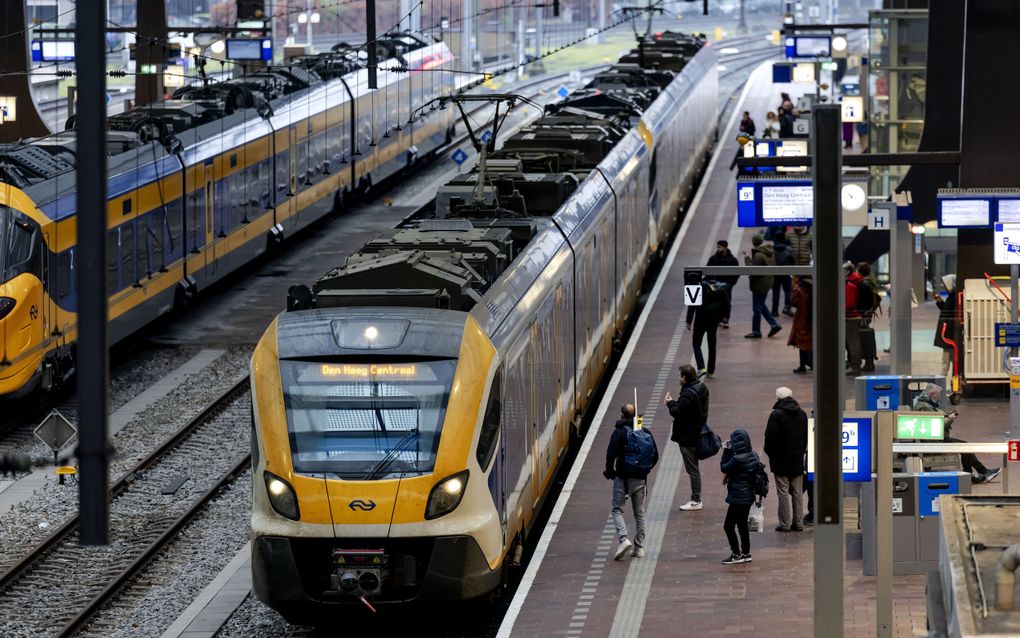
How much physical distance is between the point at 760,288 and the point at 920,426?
13.8 metres

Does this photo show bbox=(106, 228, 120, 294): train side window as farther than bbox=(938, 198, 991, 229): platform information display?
Yes

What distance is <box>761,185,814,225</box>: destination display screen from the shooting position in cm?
2172

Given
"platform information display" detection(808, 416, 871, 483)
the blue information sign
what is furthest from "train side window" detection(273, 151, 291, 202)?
"platform information display" detection(808, 416, 871, 483)

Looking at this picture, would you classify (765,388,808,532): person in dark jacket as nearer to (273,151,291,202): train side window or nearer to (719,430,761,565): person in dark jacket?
(719,430,761,565): person in dark jacket

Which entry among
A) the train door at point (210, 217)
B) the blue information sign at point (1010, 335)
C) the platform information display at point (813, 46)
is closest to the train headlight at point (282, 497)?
the blue information sign at point (1010, 335)

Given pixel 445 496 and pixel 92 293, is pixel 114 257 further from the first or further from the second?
pixel 92 293

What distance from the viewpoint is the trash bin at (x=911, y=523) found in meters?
16.9

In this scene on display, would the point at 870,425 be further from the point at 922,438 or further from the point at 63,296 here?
the point at 63,296

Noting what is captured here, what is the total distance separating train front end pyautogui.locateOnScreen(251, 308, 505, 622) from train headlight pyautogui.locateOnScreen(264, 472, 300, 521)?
0.01m

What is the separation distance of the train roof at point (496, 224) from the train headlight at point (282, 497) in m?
1.87

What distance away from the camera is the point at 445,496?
15484 millimetres

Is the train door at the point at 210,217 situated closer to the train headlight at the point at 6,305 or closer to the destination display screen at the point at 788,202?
the train headlight at the point at 6,305

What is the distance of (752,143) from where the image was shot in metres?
34.1

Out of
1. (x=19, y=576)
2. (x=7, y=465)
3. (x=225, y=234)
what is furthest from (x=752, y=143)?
(x=7, y=465)
